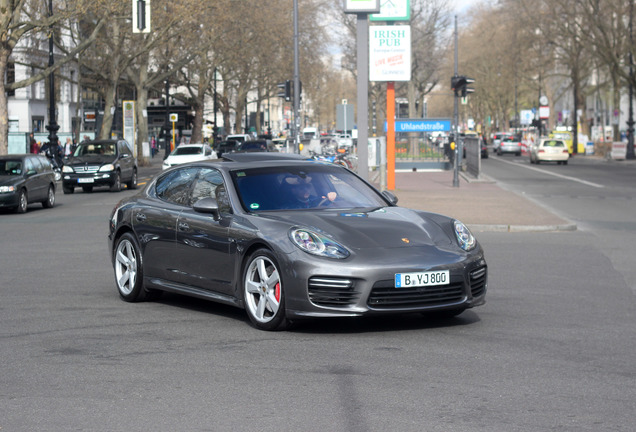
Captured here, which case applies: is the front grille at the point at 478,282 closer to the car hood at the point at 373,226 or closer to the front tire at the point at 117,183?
the car hood at the point at 373,226

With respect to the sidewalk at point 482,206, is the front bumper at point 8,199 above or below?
above

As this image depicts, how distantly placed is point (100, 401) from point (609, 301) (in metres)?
5.75

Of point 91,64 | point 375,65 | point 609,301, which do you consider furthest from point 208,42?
point 609,301

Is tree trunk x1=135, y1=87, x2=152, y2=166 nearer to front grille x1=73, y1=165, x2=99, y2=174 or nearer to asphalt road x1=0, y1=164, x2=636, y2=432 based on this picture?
front grille x1=73, y1=165, x2=99, y2=174

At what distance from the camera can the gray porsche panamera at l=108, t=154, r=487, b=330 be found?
7922mm

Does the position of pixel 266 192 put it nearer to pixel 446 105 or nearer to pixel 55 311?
pixel 55 311

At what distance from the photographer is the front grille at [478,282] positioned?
8375mm

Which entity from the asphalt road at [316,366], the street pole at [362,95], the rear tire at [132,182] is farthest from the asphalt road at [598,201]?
the rear tire at [132,182]

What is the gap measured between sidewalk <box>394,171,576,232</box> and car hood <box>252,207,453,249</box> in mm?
10268

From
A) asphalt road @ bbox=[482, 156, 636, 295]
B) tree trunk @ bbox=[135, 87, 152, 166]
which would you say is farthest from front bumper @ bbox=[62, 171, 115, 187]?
tree trunk @ bbox=[135, 87, 152, 166]

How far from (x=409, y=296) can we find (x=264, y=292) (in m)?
1.12

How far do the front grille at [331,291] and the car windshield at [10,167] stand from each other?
1859 centimetres

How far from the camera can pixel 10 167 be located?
25.3m

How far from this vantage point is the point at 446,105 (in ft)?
518
